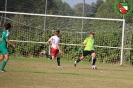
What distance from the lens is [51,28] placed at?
104 ft

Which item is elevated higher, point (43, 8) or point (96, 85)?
point (43, 8)

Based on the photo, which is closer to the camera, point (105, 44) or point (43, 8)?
point (105, 44)

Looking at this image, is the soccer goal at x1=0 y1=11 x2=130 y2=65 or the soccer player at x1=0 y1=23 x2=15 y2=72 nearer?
the soccer player at x1=0 y1=23 x2=15 y2=72

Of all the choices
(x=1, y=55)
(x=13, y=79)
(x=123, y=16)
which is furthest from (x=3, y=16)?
(x=13, y=79)

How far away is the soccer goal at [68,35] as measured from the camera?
97.5 ft

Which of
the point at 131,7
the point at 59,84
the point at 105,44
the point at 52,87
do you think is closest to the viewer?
the point at 52,87

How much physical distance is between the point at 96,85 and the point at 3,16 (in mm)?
17953

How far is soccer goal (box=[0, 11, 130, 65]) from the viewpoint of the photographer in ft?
97.5

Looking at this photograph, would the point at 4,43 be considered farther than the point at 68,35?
No

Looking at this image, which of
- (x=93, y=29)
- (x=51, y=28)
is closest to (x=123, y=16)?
(x=93, y=29)

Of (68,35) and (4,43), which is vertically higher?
(68,35)

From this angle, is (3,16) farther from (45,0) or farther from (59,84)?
(59,84)

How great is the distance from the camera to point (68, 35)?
3081 centimetres

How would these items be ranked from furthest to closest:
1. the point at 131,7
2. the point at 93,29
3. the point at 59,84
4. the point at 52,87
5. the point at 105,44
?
the point at 131,7 < the point at 93,29 < the point at 105,44 < the point at 59,84 < the point at 52,87
